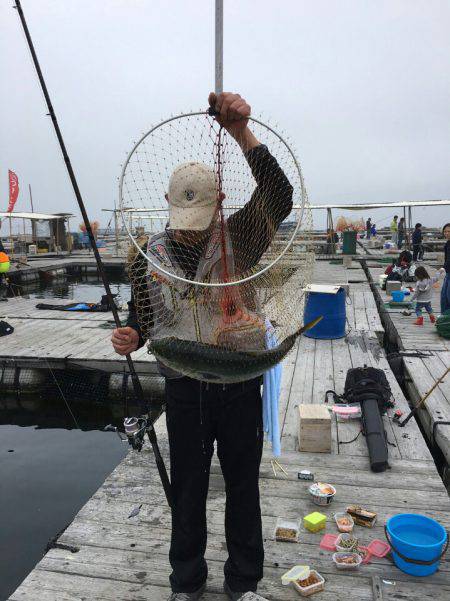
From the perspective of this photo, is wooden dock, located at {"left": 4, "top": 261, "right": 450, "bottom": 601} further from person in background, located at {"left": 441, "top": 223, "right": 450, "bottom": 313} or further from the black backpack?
person in background, located at {"left": 441, "top": 223, "right": 450, "bottom": 313}

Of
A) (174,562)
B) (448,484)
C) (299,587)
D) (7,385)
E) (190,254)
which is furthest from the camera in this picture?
(7,385)

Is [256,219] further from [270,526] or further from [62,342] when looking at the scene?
[62,342]

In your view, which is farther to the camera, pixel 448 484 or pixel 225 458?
pixel 448 484

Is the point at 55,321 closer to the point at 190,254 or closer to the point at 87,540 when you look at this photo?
the point at 87,540

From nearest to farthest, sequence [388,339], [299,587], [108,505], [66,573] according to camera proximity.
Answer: [299,587] → [66,573] → [108,505] → [388,339]

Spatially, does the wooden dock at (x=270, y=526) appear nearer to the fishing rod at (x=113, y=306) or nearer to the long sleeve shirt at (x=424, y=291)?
the fishing rod at (x=113, y=306)

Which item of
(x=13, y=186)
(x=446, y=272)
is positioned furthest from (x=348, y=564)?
(x=13, y=186)

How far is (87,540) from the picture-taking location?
3.26m

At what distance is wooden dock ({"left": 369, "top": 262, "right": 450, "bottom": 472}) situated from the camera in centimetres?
517

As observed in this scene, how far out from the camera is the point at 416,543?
292 centimetres

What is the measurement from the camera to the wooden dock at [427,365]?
5.17 meters

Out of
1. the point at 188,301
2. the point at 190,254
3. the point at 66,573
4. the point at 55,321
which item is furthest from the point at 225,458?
the point at 55,321

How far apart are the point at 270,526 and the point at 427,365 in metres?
4.83

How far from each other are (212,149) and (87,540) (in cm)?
289
